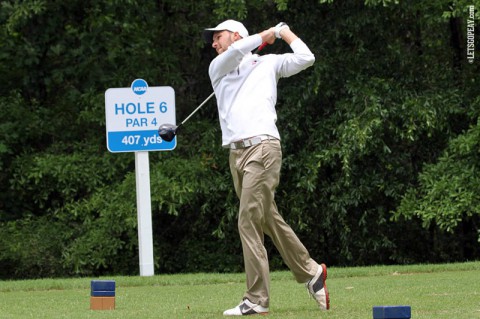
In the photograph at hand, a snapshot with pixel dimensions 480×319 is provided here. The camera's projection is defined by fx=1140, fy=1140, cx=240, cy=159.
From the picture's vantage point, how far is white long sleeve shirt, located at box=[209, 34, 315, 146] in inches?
294

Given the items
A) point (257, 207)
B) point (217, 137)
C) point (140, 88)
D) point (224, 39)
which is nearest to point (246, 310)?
point (257, 207)

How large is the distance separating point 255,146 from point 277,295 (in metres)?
2.11

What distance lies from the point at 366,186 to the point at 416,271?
5165mm

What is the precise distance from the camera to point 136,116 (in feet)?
43.4

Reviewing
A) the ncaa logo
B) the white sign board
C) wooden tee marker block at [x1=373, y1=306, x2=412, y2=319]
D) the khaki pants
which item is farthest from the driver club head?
the ncaa logo

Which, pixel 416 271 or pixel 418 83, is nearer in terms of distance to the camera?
pixel 416 271

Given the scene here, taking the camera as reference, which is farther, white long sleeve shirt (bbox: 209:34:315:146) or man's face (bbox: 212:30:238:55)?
man's face (bbox: 212:30:238:55)

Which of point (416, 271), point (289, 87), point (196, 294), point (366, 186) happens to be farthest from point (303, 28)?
point (196, 294)

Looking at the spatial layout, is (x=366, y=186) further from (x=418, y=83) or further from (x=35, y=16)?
(x=35, y=16)

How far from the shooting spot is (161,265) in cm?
1805

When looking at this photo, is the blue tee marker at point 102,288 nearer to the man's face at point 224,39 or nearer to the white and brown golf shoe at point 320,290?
the white and brown golf shoe at point 320,290

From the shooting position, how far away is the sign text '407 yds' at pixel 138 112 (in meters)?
13.2

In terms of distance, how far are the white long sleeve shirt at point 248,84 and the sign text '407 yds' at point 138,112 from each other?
5646 mm

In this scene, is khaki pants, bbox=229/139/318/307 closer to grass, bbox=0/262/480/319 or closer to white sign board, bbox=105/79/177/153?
grass, bbox=0/262/480/319
